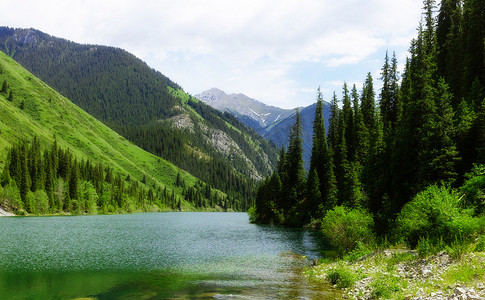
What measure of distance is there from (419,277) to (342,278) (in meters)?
6.89

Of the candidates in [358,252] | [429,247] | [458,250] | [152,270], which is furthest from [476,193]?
[152,270]

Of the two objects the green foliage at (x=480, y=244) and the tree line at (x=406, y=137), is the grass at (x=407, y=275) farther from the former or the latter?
the tree line at (x=406, y=137)

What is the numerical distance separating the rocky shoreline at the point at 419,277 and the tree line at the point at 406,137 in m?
9.19

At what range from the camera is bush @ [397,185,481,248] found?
25.7 metres

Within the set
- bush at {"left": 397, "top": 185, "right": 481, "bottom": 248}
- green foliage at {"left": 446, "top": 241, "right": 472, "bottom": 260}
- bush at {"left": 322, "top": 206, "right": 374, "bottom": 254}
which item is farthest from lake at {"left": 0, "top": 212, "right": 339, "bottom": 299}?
bush at {"left": 397, "top": 185, "right": 481, "bottom": 248}

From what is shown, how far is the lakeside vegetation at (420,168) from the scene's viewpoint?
27.5 metres

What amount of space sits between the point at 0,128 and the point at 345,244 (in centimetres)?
20312

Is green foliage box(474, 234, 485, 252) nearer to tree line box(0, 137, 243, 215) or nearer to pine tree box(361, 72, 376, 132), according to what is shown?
pine tree box(361, 72, 376, 132)

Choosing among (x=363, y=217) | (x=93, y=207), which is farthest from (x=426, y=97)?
(x=93, y=207)

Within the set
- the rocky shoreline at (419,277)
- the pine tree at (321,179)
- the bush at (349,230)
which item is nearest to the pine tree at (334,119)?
the pine tree at (321,179)

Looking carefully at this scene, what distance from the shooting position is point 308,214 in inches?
3917

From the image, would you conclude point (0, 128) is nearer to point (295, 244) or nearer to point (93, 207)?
point (93, 207)

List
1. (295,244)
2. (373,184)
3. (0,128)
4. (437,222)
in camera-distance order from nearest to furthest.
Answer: (437,222), (373,184), (295,244), (0,128)

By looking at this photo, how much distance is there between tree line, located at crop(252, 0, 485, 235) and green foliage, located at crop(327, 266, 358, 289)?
43.2 feet
